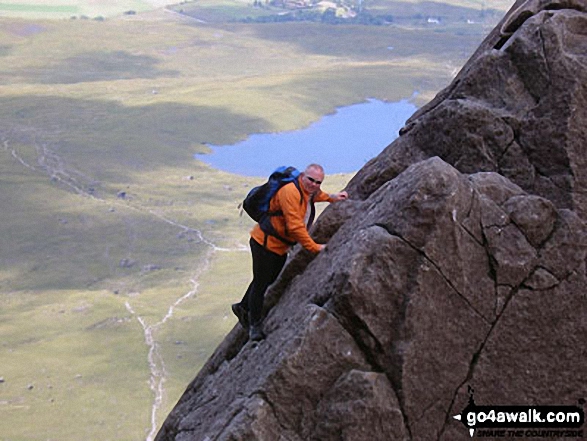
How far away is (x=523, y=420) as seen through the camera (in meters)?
18.2

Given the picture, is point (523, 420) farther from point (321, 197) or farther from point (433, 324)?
point (321, 197)

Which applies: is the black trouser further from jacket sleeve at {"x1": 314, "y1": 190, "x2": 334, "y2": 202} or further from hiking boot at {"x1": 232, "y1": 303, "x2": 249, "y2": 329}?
jacket sleeve at {"x1": 314, "y1": 190, "x2": 334, "y2": 202}

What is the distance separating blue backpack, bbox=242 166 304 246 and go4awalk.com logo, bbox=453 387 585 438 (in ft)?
19.2

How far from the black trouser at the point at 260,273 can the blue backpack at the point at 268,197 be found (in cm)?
62

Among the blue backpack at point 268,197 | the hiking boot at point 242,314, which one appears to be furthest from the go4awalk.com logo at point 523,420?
the hiking boot at point 242,314

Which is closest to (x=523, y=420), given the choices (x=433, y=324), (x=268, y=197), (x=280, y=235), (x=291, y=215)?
(x=433, y=324)

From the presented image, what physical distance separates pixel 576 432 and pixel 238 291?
161668 mm

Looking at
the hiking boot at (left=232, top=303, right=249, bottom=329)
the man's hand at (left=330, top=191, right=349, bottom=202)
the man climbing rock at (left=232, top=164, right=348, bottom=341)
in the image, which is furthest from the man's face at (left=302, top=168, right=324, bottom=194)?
the hiking boot at (left=232, top=303, right=249, bottom=329)

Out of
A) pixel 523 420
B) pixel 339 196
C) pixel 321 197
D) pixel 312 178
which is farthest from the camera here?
pixel 339 196

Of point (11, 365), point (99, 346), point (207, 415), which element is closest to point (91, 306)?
point (99, 346)

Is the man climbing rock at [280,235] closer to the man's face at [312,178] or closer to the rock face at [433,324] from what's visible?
the man's face at [312,178]

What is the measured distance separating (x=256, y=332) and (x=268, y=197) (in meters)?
3.58

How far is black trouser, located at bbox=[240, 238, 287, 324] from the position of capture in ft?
68.5

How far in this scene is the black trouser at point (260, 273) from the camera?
2088 centimetres
